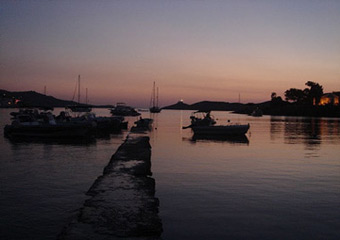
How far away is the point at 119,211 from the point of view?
8.27 meters

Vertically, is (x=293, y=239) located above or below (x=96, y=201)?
below

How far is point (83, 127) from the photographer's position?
35.1m

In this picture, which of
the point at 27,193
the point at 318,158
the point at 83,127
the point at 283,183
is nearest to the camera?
the point at 27,193

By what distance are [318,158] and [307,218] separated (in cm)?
1334

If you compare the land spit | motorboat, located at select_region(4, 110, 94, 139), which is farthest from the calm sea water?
motorboat, located at select_region(4, 110, 94, 139)

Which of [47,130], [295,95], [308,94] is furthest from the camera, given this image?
[295,95]

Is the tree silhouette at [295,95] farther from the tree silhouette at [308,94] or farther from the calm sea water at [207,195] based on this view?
the calm sea water at [207,195]

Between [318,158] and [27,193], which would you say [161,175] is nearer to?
[27,193]

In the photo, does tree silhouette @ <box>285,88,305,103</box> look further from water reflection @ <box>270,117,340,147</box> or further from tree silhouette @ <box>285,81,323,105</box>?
water reflection @ <box>270,117,340,147</box>

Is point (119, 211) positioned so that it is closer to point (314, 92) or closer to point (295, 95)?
point (314, 92)

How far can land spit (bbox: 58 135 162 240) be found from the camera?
6883 millimetres

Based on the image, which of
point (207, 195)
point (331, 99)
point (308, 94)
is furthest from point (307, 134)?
point (308, 94)

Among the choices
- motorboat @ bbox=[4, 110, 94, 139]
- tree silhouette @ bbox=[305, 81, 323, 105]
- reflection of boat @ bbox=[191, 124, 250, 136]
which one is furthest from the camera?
tree silhouette @ bbox=[305, 81, 323, 105]

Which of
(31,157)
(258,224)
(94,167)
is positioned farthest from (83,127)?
(258,224)
